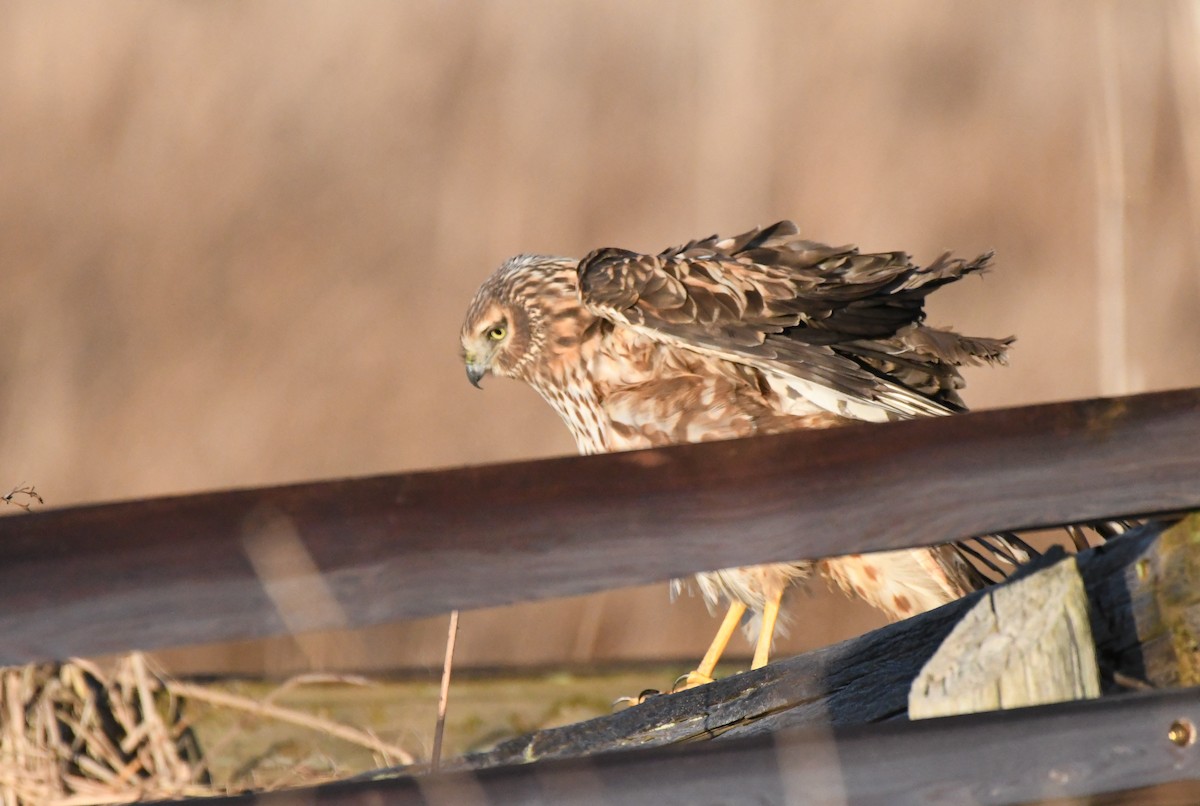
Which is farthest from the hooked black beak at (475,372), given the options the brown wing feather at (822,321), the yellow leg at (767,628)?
the yellow leg at (767,628)

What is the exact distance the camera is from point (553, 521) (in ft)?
5.02

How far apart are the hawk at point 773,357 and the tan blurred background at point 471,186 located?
175cm

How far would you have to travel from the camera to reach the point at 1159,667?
65.3 inches

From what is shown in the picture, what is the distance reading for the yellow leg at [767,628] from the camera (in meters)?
3.73

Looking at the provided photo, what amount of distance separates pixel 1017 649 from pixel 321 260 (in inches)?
173

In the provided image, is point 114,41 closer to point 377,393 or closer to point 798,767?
point 377,393

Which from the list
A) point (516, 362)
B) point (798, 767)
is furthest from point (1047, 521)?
point (516, 362)

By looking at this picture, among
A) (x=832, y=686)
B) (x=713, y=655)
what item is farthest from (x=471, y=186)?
(x=832, y=686)

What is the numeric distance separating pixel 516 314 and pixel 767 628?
124cm

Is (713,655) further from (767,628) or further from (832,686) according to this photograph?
(832,686)

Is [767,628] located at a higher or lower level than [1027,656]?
higher

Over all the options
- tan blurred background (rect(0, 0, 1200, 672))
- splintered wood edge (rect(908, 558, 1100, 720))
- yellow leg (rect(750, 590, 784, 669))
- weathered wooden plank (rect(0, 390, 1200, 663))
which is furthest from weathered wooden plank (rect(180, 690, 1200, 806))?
tan blurred background (rect(0, 0, 1200, 672))

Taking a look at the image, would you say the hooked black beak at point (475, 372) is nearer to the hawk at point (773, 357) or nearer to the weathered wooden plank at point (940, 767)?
the hawk at point (773, 357)

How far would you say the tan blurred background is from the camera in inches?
220
